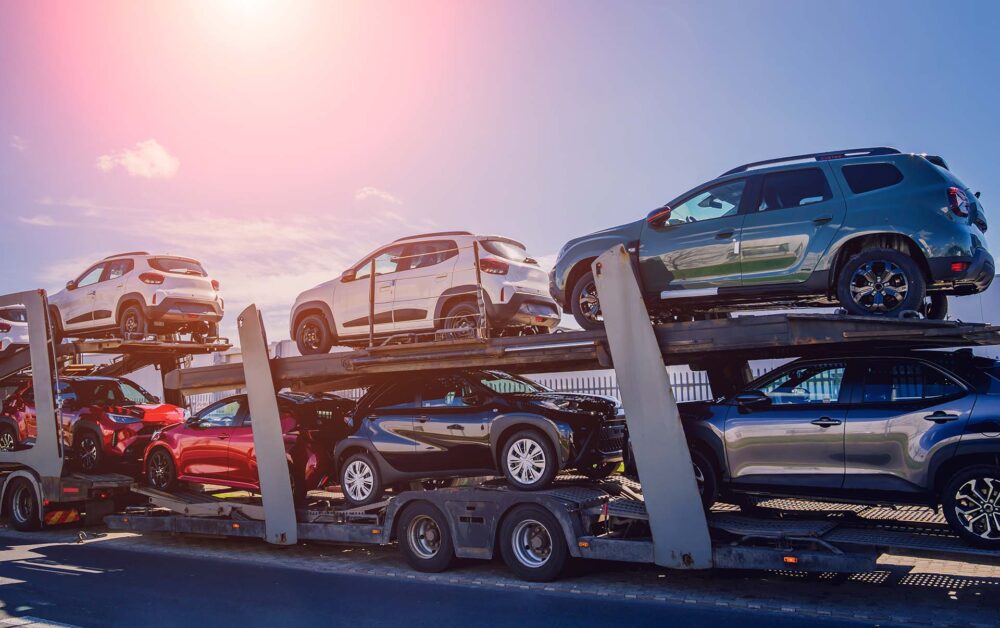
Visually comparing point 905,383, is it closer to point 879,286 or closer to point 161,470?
point 879,286

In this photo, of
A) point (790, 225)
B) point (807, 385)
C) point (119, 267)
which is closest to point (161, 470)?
point (119, 267)

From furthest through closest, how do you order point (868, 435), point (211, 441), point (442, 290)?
point (211, 441), point (442, 290), point (868, 435)

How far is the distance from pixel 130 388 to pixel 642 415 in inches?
384

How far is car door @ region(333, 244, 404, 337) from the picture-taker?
404 inches

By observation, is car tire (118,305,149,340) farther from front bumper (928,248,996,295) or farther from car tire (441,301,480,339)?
front bumper (928,248,996,295)

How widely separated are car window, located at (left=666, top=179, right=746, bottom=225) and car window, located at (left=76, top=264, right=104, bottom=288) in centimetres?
1017

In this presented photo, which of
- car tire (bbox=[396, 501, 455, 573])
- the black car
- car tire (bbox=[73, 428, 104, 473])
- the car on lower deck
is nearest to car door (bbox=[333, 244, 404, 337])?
the black car

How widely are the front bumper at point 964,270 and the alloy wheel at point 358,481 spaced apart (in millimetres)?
6131

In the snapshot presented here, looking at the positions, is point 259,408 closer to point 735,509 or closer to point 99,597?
point 99,597

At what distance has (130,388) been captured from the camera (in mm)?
14086

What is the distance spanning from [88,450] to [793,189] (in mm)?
10758

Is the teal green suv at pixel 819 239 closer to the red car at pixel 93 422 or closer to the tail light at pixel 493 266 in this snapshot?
the tail light at pixel 493 266

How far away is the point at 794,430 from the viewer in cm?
709

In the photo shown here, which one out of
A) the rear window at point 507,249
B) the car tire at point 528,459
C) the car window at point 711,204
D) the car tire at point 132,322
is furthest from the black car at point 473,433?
the car tire at point 132,322
